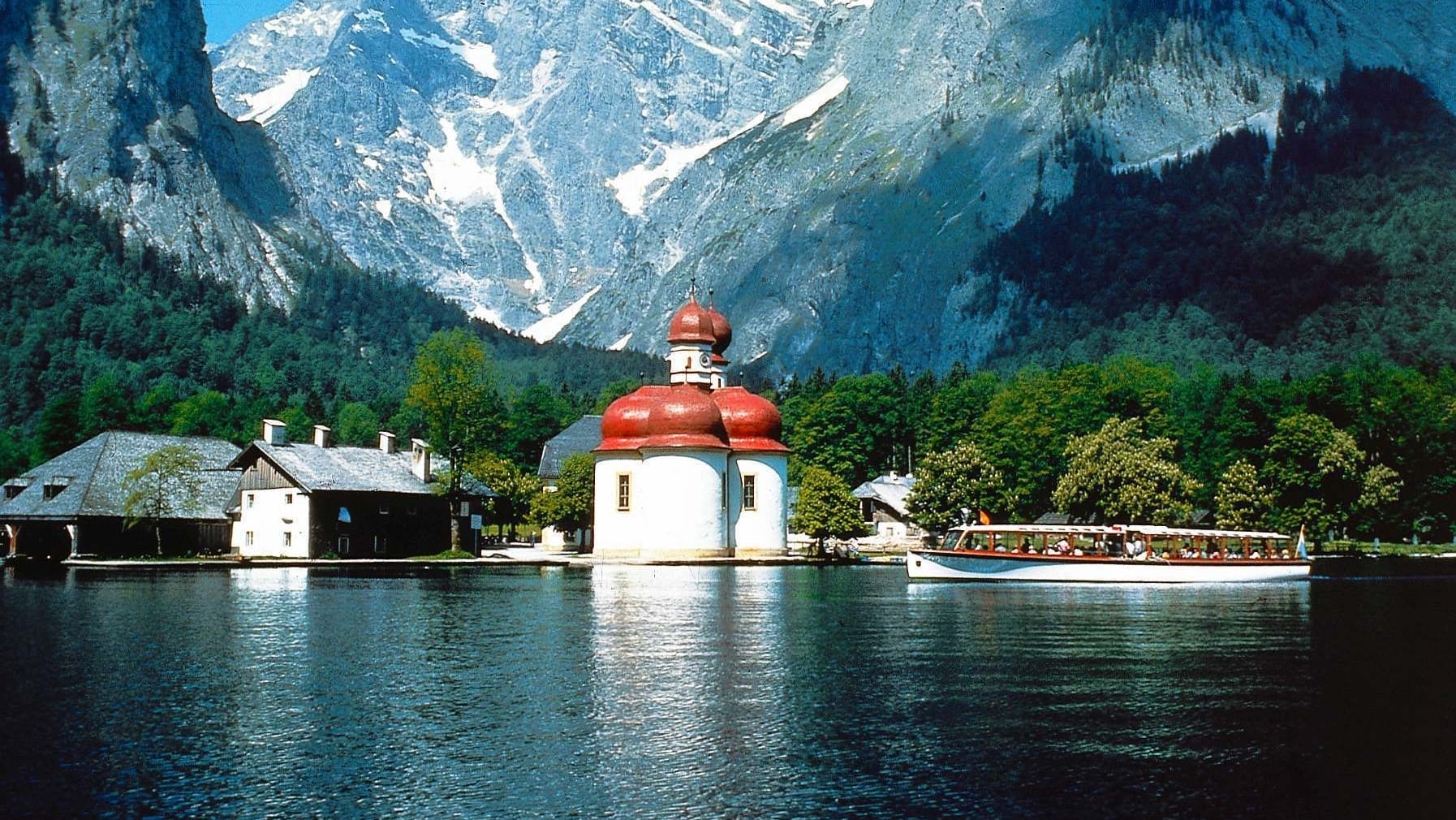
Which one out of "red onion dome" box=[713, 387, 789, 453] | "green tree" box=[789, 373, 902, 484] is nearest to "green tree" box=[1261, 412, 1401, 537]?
"green tree" box=[789, 373, 902, 484]

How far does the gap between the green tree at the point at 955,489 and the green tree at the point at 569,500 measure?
2671 centimetres

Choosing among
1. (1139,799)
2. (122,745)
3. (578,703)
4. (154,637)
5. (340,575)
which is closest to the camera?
(1139,799)

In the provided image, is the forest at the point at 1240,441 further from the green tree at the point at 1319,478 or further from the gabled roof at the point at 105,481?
the gabled roof at the point at 105,481

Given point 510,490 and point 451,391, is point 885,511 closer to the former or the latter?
point 510,490

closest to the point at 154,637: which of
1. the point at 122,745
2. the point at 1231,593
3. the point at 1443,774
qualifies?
the point at 122,745

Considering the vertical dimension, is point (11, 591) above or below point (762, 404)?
below

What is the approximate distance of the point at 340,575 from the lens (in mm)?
82438

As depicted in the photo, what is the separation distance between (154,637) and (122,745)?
1816cm

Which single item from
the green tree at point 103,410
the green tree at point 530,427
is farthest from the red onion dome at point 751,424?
the green tree at point 103,410

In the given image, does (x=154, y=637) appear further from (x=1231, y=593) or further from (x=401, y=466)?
(x=401, y=466)

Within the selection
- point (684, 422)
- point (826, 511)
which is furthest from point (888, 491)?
point (684, 422)

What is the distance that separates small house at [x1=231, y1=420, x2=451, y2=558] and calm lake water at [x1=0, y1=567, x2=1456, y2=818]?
43543 millimetres

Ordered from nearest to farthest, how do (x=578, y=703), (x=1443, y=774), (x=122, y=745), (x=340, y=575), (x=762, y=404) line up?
(x=1443, y=774), (x=122, y=745), (x=578, y=703), (x=340, y=575), (x=762, y=404)

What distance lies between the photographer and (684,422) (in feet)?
332
